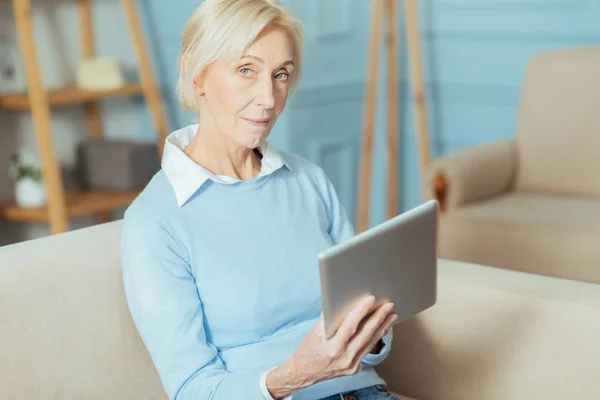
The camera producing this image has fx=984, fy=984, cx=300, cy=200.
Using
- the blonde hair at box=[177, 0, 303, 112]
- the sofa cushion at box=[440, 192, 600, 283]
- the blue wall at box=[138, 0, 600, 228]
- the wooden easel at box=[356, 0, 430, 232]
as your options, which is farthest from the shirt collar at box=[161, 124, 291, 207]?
the wooden easel at box=[356, 0, 430, 232]

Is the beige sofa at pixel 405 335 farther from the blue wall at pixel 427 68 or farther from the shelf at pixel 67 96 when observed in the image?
the blue wall at pixel 427 68

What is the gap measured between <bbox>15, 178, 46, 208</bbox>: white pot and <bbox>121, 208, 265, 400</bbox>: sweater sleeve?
2.00m

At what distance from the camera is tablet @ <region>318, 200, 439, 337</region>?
4.04 ft

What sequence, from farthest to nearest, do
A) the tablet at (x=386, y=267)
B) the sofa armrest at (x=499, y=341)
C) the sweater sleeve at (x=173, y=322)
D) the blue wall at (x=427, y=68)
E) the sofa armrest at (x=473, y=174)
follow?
the blue wall at (x=427, y=68), the sofa armrest at (x=473, y=174), the sofa armrest at (x=499, y=341), the sweater sleeve at (x=173, y=322), the tablet at (x=386, y=267)

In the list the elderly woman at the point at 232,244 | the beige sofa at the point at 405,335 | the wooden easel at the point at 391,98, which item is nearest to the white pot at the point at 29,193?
the wooden easel at the point at 391,98

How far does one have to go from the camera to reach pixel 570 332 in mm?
1592

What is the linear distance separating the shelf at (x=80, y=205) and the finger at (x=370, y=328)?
7.09 ft

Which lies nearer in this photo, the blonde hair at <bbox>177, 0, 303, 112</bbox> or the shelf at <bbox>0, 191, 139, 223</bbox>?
the blonde hair at <bbox>177, 0, 303, 112</bbox>

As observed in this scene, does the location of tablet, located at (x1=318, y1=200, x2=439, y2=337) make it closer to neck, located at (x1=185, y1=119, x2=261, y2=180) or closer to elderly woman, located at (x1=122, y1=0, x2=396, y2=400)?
elderly woman, located at (x1=122, y1=0, x2=396, y2=400)

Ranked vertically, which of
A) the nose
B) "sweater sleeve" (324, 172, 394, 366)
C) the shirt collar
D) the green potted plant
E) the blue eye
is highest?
the blue eye

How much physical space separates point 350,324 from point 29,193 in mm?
2275

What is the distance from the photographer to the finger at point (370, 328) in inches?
50.8

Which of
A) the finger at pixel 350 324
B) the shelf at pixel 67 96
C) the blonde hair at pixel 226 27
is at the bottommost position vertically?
the finger at pixel 350 324

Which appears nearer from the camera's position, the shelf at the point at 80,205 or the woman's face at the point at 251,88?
the woman's face at the point at 251,88
